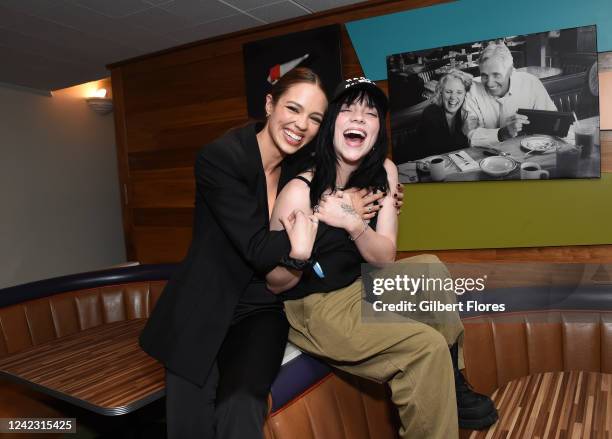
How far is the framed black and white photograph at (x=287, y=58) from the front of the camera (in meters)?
3.77

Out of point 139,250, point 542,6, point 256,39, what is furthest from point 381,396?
point 139,250

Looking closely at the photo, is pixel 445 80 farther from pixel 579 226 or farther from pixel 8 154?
pixel 8 154

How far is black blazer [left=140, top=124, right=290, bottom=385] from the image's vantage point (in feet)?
4.81

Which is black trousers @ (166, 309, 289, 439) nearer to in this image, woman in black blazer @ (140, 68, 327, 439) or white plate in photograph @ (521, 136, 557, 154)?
woman in black blazer @ (140, 68, 327, 439)

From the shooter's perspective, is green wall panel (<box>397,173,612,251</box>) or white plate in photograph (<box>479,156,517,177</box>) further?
white plate in photograph (<box>479,156,517,177</box>)

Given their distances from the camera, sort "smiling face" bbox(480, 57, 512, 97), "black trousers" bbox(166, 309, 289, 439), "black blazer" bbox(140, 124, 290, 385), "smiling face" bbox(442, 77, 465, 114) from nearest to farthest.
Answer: "black trousers" bbox(166, 309, 289, 439), "black blazer" bbox(140, 124, 290, 385), "smiling face" bbox(480, 57, 512, 97), "smiling face" bbox(442, 77, 465, 114)

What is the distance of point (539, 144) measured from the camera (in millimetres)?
3078

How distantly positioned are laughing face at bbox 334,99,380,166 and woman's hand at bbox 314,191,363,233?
0.20 metres

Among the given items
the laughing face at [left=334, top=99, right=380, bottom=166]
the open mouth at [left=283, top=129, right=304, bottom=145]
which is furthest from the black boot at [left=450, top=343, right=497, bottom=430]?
the open mouth at [left=283, top=129, right=304, bottom=145]

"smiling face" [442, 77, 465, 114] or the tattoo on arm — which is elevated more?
"smiling face" [442, 77, 465, 114]

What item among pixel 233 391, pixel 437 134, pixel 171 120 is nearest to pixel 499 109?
pixel 437 134

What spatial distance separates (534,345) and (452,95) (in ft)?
5.93

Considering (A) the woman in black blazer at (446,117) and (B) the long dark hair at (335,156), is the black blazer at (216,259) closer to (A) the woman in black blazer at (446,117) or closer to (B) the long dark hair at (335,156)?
(B) the long dark hair at (335,156)

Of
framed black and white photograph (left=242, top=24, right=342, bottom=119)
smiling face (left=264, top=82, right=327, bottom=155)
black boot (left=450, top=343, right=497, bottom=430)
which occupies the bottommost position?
black boot (left=450, top=343, right=497, bottom=430)
